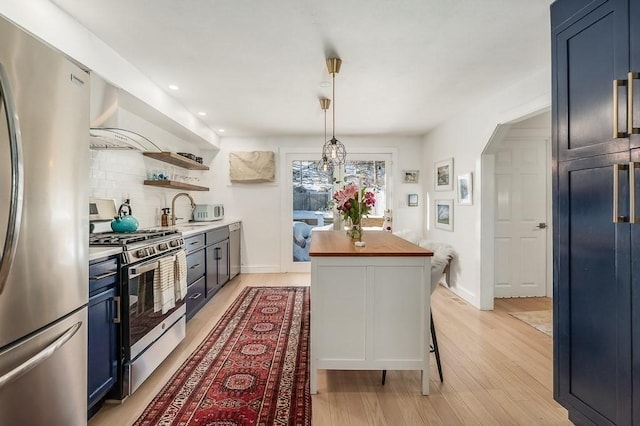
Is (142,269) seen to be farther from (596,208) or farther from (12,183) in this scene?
(596,208)

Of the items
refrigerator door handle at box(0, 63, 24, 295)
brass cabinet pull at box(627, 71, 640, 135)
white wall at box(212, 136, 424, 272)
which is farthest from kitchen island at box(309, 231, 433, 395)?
white wall at box(212, 136, 424, 272)

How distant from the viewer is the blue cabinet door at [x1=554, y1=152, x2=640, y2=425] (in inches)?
57.1

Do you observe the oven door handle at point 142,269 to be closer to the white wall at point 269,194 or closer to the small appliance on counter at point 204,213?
the small appliance on counter at point 204,213

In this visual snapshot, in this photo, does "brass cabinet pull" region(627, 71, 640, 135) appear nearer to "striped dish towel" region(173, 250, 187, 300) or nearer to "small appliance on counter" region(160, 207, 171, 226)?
"striped dish towel" region(173, 250, 187, 300)

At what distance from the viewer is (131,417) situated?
1866 millimetres

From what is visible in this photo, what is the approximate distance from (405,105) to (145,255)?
10.7 feet

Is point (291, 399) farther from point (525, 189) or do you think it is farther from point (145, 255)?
point (525, 189)

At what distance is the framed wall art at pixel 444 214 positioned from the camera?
4.55m

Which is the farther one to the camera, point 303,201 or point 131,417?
point 303,201

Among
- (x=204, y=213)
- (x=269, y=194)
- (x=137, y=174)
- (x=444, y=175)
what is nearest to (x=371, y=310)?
(x=137, y=174)

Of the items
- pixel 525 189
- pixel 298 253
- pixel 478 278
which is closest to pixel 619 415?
pixel 478 278

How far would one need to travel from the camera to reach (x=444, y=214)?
15.7 ft

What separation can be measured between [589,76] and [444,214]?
3268 millimetres

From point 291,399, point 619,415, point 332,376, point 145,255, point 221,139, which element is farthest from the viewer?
point 221,139
